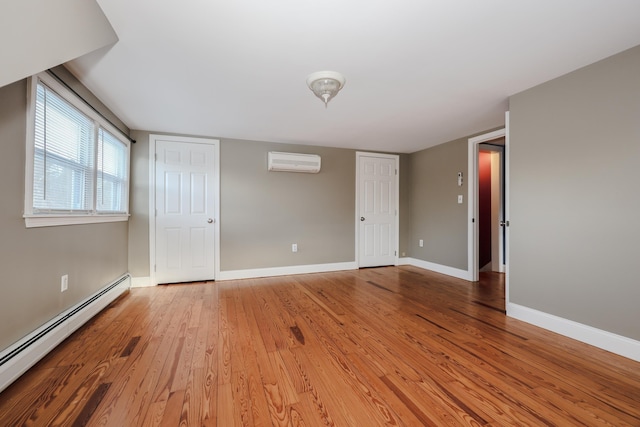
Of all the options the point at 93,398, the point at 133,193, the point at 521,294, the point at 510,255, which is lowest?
the point at 93,398

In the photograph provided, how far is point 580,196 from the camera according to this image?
6.97ft

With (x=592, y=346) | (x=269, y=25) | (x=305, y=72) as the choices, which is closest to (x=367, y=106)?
(x=305, y=72)

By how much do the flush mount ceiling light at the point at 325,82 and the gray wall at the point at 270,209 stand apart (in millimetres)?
2220

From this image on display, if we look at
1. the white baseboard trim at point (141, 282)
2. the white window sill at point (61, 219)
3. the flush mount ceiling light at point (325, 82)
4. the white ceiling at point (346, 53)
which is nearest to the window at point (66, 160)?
the white window sill at point (61, 219)

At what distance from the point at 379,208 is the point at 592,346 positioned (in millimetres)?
3260

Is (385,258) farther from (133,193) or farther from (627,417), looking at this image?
(133,193)

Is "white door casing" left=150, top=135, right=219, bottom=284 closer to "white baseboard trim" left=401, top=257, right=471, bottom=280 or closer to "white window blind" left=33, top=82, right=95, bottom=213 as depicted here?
"white window blind" left=33, top=82, right=95, bottom=213

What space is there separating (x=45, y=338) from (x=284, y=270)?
2824 mm

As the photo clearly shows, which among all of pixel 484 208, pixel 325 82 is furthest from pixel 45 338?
pixel 484 208

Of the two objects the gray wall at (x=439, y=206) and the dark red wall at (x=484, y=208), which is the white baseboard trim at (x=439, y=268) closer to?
the gray wall at (x=439, y=206)

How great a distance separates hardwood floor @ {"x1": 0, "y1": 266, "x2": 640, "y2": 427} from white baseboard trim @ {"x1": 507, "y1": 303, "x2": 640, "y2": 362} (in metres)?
0.08

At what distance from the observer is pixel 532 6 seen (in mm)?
1461

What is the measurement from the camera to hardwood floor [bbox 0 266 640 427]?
4.38ft

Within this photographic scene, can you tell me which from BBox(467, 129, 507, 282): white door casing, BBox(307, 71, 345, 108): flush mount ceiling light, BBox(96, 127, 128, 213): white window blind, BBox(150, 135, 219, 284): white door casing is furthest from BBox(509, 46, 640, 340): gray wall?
BBox(96, 127, 128, 213): white window blind
